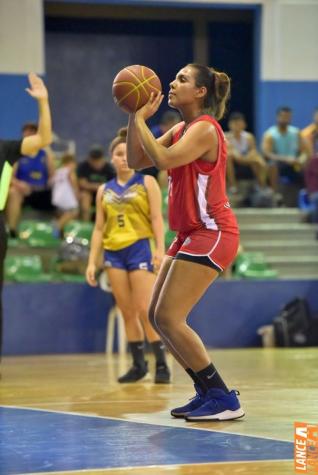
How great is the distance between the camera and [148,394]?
259 inches

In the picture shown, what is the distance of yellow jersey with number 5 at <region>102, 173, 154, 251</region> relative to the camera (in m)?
7.52

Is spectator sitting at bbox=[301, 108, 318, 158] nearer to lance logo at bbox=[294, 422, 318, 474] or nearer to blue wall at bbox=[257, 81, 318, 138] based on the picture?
blue wall at bbox=[257, 81, 318, 138]

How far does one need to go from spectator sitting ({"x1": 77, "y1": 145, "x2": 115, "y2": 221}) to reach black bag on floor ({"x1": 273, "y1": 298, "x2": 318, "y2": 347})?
3032 mm

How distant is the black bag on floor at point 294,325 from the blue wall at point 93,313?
0.45m

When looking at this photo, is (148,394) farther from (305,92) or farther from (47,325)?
(305,92)

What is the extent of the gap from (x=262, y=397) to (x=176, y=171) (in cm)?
174

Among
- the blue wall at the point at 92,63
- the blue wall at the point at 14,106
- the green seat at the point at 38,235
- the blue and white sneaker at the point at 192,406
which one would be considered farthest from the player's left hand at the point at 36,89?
the blue wall at the point at 92,63

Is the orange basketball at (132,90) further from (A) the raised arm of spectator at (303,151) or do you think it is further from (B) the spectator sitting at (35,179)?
(A) the raised arm of spectator at (303,151)

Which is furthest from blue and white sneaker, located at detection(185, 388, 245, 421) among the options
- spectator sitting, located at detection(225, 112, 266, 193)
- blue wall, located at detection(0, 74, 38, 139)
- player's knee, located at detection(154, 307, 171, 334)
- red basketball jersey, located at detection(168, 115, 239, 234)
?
blue wall, located at detection(0, 74, 38, 139)

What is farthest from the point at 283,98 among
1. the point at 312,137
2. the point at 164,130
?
the point at 164,130

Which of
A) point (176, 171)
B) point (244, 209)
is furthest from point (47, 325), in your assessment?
point (176, 171)

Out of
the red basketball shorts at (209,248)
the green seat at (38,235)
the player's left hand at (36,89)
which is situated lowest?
the green seat at (38,235)

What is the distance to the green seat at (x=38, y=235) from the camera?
39.5 feet

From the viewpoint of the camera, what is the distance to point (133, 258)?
7484 millimetres
